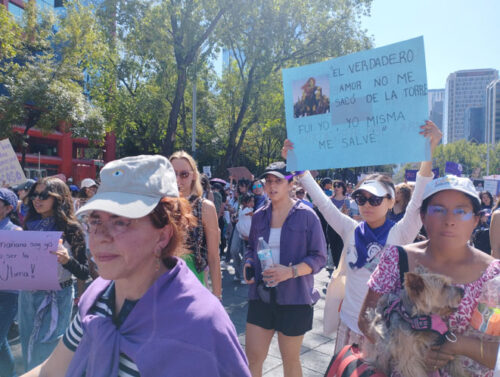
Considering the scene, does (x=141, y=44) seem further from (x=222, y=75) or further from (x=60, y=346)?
(x=60, y=346)

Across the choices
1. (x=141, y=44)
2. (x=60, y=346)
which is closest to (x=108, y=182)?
(x=60, y=346)

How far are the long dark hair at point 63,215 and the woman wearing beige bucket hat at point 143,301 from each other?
2.02 meters

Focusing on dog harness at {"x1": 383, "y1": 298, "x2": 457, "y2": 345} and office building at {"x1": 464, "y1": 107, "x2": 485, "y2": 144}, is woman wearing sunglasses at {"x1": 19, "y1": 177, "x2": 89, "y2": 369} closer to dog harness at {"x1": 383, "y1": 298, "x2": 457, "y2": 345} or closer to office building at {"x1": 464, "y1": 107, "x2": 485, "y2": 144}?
dog harness at {"x1": 383, "y1": 298, "x2": 457, "y2": 345}

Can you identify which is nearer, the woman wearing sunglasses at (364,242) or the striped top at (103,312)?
the striped top at (103,312)

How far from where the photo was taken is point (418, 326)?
1.67 m

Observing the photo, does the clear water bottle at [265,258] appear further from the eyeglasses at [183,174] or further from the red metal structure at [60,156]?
the red metal structure at [60,156]

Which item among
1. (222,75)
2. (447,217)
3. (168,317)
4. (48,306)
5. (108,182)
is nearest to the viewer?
(168,317)

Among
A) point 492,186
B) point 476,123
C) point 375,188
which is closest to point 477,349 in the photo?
point 375,188

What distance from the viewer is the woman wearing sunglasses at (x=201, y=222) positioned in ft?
11.1

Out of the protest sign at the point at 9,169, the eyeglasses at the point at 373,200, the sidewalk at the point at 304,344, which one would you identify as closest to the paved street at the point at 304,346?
the sidewalk at the point at 304,344

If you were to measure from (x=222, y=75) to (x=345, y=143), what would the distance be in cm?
2412

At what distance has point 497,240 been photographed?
3.77m

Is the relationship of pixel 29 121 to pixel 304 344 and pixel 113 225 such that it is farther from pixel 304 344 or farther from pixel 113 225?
pixel 113 225

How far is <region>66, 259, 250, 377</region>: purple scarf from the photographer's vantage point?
4.61 ft
